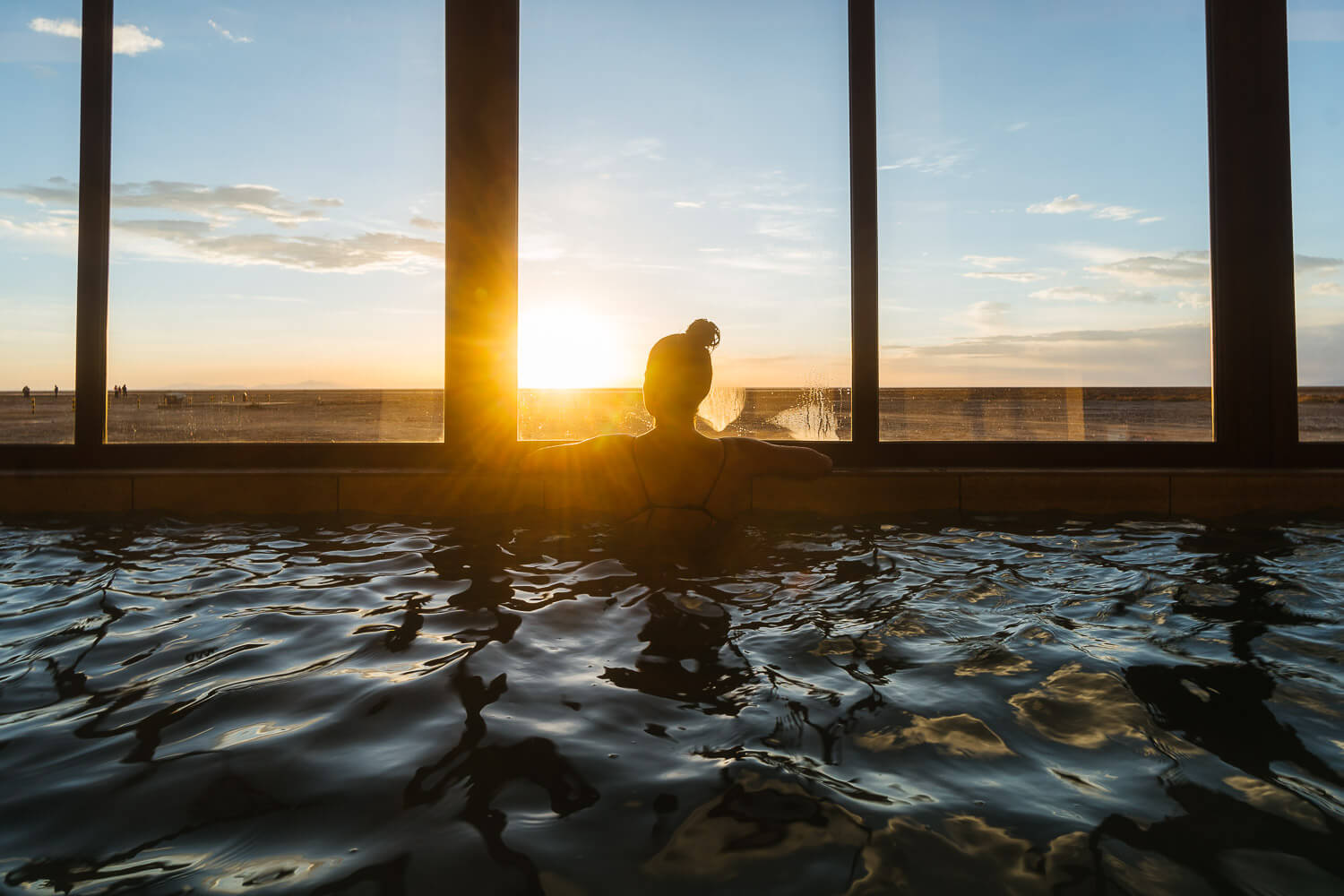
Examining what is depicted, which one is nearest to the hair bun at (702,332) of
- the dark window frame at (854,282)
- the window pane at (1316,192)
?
the dark window frame at (854,282)

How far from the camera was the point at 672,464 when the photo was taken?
8.56 ft

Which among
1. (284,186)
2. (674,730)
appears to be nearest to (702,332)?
(674,730)

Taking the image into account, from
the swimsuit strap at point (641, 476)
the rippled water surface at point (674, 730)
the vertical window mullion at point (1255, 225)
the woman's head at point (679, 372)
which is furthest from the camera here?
the vertical window mullion at point (1255, 225)

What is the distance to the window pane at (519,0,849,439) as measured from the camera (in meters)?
4.07

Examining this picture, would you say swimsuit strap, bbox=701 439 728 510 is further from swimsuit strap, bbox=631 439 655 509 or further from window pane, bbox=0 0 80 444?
window pane, bbox=0 0 80 444

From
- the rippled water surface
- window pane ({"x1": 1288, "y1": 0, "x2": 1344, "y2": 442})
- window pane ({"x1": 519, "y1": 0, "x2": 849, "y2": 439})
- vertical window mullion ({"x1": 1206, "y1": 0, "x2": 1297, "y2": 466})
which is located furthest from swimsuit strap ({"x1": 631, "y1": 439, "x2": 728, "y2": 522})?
window pane ({"x1": 1288, "y1": 0, "x2": 1344, "y2": 442})

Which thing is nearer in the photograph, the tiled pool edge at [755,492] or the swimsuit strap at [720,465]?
the swimsuit strap at [720,465]

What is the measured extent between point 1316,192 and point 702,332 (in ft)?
13.6

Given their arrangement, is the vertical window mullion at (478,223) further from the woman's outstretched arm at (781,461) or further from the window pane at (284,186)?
the woman's outstretched arm at (781,461)

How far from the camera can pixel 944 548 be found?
112 inches

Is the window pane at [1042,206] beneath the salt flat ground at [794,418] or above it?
above

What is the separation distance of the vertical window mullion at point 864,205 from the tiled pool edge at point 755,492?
1.94ft

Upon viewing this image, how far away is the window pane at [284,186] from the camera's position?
13.3ft

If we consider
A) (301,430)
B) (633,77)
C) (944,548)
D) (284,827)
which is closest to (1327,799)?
(284,827)
